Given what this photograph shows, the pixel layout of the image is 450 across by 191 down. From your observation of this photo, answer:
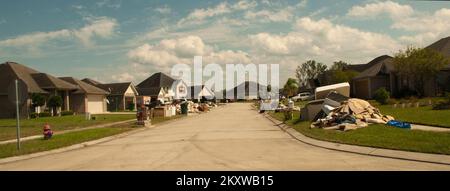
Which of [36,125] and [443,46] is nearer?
[36,125]

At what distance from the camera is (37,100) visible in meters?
44.8

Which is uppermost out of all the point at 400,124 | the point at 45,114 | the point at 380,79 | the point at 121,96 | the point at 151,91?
the point at 380,79

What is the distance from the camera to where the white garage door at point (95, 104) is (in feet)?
192

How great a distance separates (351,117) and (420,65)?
21677mm

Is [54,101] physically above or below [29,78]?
below

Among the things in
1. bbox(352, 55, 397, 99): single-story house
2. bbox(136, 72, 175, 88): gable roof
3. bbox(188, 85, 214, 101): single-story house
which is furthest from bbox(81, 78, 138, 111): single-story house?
bbox(188, 85, 214, 101): single-story house

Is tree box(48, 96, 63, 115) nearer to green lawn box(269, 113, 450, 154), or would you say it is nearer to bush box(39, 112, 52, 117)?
bush box(39, 112, 52, 117)

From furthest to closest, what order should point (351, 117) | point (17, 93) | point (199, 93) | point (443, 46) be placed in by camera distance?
point (199, 93) → point (443, 46) → point (351, 117) → point (17, 93)

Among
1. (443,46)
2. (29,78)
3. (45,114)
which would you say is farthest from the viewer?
(29,78)

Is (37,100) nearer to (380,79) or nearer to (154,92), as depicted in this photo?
(380,79)

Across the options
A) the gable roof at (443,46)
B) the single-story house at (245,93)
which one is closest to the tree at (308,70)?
the single-story house at (245,93)

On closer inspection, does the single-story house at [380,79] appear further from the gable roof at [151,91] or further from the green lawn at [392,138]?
the gable roof at [151,91]

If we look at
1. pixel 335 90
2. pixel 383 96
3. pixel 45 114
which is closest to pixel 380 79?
pixel 383 96

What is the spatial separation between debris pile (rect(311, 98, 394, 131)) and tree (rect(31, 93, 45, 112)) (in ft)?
107
